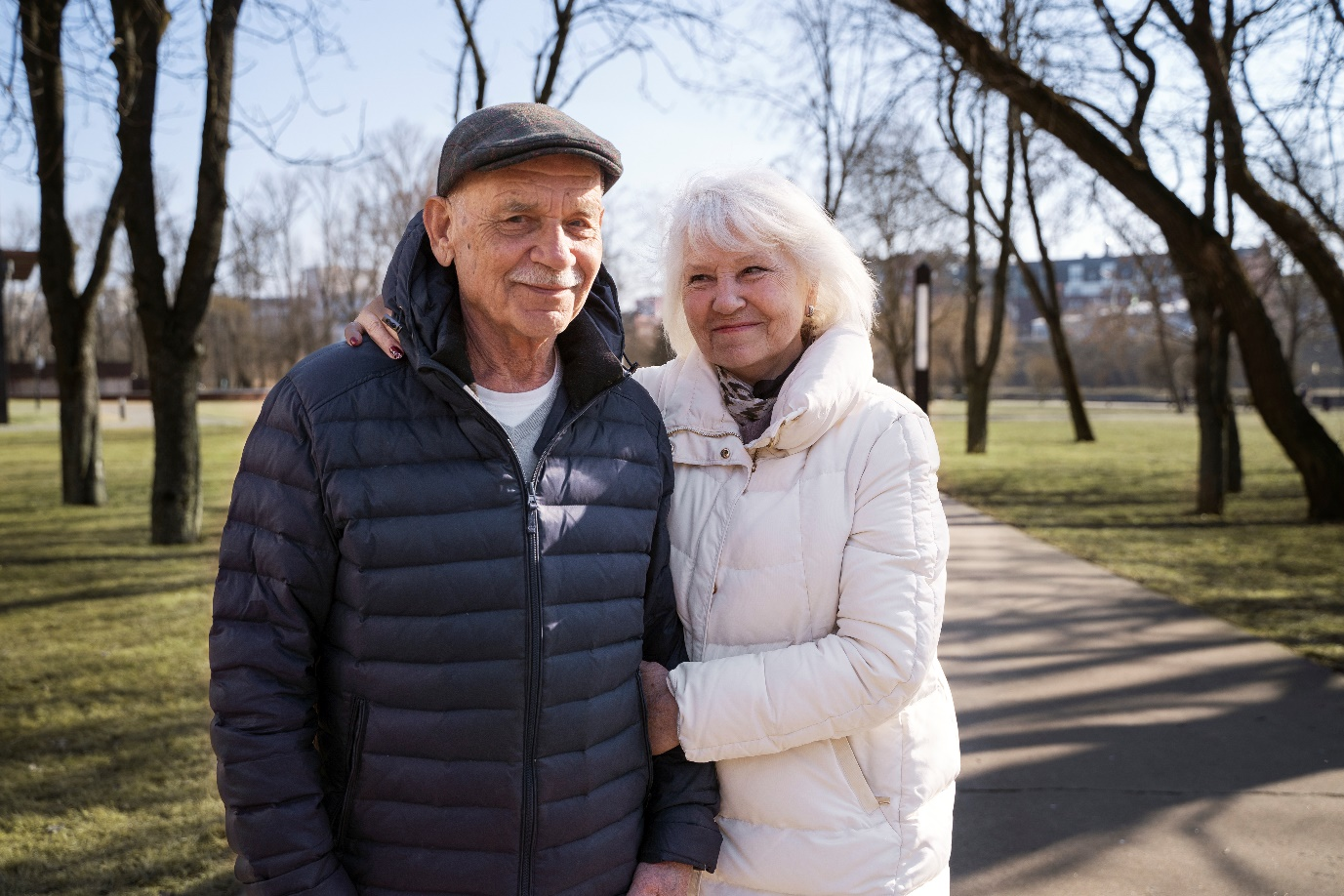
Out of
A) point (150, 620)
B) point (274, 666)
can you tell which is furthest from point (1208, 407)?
point (274, 666)

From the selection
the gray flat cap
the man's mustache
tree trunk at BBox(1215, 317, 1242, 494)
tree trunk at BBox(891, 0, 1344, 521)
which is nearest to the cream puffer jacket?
the man's mustache

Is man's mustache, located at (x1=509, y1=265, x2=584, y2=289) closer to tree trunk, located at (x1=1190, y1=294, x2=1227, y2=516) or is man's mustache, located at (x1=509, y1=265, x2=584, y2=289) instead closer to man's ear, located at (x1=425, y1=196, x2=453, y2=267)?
man's ear, located at (x1=425, y1=196, x2=453, y2=267)

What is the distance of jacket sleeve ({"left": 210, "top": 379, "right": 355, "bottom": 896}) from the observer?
161 centimetres

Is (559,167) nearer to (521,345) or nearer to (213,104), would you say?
(521,345)

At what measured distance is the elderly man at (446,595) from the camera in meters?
1.65

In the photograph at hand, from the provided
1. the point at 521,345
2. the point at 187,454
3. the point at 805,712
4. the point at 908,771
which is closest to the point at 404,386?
the point at 521,345

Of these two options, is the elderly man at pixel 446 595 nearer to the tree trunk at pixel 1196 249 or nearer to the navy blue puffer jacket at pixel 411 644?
the navy blue puffer jacket at pixel 411 644

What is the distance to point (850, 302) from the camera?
2.30m

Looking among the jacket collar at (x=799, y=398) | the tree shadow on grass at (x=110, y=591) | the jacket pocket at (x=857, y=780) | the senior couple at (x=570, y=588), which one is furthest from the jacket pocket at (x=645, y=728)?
the tree shadow on grass at (x=110, y=591)

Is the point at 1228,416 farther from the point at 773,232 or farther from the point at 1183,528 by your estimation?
the point at 773,232

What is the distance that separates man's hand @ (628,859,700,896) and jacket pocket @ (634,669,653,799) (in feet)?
0.43

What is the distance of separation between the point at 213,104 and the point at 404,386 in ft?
29.2

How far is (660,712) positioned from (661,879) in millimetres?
307

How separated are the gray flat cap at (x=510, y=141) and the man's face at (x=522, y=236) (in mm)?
33
